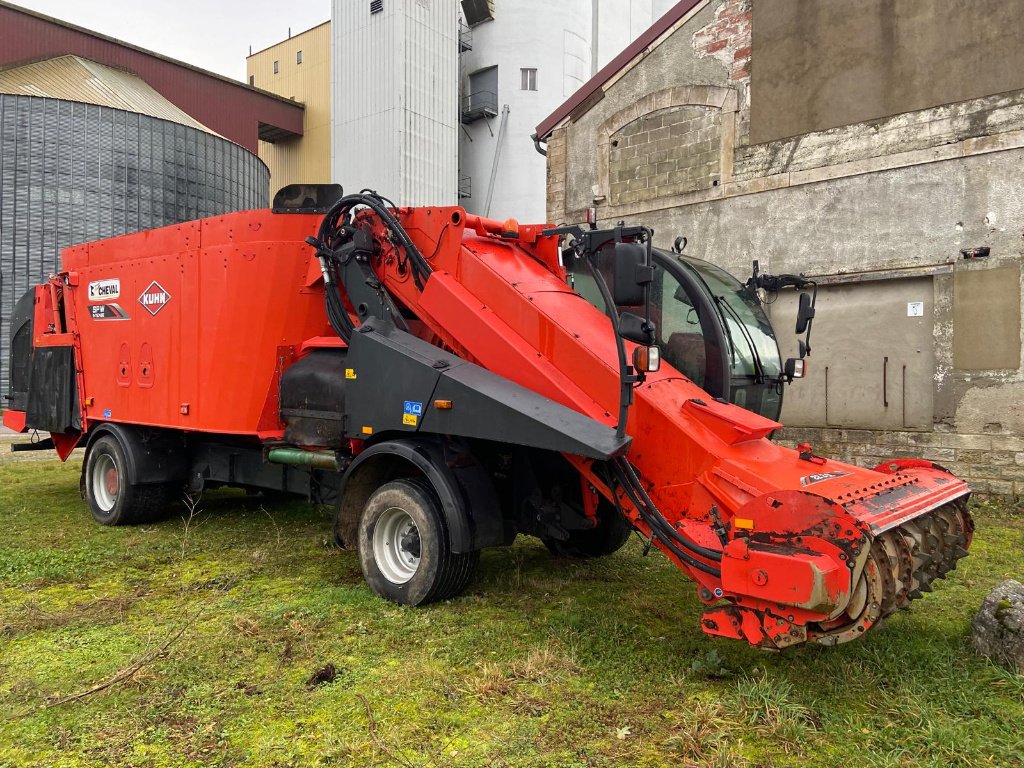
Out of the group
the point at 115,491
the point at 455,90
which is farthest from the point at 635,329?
the point at 455,90

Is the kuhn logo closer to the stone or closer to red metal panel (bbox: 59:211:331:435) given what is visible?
red metal panel (bbox: 59:211:331:435)

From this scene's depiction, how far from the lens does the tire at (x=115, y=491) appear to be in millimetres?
6926

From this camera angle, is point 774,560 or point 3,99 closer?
point 774,560

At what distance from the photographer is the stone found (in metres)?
3.62

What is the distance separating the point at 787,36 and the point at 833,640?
361 inches

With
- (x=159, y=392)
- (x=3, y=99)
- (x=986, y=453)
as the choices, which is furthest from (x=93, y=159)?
(x=986, y=453)

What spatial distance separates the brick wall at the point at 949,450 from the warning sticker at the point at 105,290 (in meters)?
8.32

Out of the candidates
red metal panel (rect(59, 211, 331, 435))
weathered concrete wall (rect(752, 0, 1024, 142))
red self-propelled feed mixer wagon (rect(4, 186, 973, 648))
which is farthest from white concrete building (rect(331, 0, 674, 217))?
red self-propelled feed mixer wagon (rect(4, 186, 973, 648))

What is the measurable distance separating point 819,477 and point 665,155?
8.37 meters

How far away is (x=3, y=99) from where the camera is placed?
18688mm

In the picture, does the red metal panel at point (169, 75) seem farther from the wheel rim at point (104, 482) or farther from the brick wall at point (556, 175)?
the wheel rim at point (104, 482)

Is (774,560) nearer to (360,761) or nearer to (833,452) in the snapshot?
(360,761)

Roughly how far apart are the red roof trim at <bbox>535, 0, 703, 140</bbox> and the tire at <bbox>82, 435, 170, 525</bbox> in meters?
8.65

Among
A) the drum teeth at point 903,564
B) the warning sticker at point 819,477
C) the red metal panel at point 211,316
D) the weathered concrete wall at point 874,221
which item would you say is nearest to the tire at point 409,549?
the red metal panel at point 211,316
